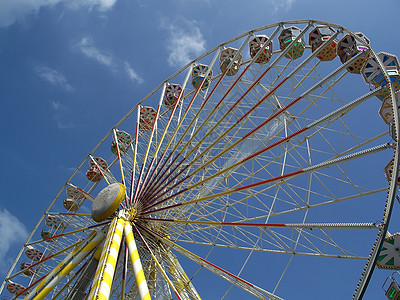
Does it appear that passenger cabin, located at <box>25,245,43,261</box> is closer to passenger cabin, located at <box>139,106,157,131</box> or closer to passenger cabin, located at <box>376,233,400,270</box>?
passenger cabin, located at <box>139,106,157,131</box>

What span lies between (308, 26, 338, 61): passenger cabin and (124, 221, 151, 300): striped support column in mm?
10155

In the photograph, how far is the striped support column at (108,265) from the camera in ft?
27.6

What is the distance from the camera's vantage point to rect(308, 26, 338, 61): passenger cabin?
1318 centimetres

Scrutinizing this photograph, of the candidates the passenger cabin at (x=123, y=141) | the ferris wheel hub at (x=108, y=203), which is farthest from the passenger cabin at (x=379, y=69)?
the passenger cabin at (x=123, y=141)

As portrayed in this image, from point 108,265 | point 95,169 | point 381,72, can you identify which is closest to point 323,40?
point 381,72

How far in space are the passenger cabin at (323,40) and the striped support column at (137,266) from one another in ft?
33.3

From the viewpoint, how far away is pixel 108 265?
927 centimetres

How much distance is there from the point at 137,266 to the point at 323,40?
11.1 meters

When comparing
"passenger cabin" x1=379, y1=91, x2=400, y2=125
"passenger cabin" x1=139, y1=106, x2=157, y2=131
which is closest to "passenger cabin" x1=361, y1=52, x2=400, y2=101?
"passenger cabin" x1=379, y1=91, x2=400, y2=125

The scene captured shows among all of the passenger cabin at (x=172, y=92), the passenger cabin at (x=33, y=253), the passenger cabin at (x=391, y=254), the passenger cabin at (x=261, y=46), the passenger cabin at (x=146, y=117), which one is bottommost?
the passenger cabin at (x=33, y=253)

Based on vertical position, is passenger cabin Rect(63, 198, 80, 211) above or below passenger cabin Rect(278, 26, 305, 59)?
below

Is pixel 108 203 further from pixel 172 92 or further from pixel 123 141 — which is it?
pixel 172 92

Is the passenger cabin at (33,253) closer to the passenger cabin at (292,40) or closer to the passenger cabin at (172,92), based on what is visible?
the passenger cabin at (172,92)

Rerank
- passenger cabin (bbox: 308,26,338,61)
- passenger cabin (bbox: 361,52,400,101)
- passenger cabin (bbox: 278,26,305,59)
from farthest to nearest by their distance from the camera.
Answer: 1. passenger cabin (bbox: 278,26,305,59)
2. passenger cabin (bbox: 308,26,338,61)
3. passenger cabin (bbox: 361,52,400,101)
